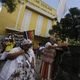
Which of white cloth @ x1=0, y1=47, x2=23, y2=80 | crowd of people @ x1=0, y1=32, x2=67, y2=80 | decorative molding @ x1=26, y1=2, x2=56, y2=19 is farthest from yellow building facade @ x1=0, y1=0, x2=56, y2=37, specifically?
white cloth @ x1=0, y1=47, x2=23, y2=80

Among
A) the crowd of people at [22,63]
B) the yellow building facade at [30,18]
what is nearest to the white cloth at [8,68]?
the crowd of people at [22,63]

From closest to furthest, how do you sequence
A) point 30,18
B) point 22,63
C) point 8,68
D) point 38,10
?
point 8,68 < point 22,63 < point 30,18 < point 38,10

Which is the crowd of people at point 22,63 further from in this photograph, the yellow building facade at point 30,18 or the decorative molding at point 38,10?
the decorative molding at point 38,10

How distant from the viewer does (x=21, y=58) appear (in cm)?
418

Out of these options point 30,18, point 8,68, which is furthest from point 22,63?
point 30,18

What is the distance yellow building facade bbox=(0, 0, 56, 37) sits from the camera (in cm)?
1869

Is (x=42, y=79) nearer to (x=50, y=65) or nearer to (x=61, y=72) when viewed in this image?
(x=50, y=65)

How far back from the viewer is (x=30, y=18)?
21500 mm

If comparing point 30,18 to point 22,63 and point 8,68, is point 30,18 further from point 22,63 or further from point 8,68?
point 8,68

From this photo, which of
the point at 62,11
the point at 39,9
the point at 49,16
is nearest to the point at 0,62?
the point at 62,11

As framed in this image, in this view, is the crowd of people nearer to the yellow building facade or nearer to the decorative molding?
the yellow building facade

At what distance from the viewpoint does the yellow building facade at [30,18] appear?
1869cm

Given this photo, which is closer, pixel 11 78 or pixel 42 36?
pixel 11 78

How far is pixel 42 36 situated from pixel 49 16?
8.29 ft
